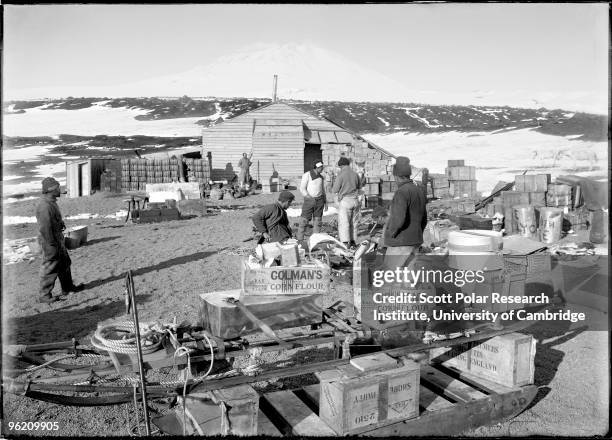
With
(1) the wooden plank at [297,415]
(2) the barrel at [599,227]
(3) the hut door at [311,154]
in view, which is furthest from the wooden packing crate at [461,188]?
(1) the wooden plank at [297,415]

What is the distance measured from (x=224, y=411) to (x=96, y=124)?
57190 millimetres

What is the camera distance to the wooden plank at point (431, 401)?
522cm

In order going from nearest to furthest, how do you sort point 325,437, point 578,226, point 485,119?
point 325,437, point 578,226, point 485,119

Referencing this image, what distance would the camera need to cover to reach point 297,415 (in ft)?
16.7

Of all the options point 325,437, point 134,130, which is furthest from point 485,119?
point 325,437

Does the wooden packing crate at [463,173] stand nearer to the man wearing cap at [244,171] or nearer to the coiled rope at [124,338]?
the man wearing cap at [244,171]

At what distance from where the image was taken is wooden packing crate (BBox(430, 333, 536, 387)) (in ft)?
18.8

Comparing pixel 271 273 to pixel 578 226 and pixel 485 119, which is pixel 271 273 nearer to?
pixel 578 226

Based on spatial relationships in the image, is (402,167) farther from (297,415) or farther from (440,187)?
(440,187)

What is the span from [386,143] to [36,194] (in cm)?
2402

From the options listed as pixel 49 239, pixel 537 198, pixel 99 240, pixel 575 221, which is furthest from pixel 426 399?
pixel 99 240

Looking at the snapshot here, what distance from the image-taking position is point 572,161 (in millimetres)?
22484

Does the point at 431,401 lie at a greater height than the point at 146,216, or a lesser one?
lesser

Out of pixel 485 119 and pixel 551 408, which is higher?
pixel 485 119
